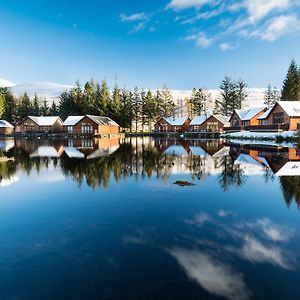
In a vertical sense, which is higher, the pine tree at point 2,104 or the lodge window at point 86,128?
the pine tree at point 2,104

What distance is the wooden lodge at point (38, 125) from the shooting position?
77.2 m

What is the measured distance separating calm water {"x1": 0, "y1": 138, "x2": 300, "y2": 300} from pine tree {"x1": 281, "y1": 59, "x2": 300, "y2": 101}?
206 feet

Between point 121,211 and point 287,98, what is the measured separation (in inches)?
2802

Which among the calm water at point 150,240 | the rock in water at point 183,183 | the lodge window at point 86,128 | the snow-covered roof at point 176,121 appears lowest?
the calm water at point 150,240

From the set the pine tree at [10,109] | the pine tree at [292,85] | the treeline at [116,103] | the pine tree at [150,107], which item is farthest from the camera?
the pine tree at [10,109]

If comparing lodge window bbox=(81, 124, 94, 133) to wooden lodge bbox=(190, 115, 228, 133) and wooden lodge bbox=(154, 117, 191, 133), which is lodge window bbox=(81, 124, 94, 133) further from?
wooden lodge bbox=(190, 115, 228, 133)

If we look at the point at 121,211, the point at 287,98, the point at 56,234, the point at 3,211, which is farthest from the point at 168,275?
the point at 287,98

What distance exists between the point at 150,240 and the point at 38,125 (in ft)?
258

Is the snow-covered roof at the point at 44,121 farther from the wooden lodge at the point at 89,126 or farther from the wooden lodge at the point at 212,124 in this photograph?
the wooden lodge at the point at 212,124

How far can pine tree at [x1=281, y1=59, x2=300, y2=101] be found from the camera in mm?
67750

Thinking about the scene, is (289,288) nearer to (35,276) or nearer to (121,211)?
(35,276)

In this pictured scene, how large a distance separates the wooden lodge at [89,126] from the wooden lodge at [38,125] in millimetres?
6163

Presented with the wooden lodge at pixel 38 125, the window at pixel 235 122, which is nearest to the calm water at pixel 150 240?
the window at pixel 235 122

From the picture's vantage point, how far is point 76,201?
439 inches
